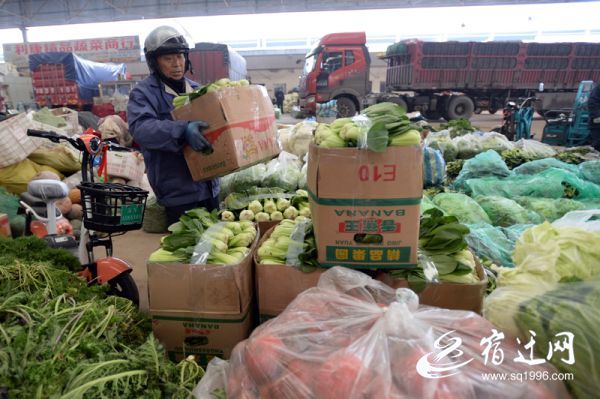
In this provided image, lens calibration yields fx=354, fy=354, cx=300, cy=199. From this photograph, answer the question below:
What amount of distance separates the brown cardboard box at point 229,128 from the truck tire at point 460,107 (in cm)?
1447

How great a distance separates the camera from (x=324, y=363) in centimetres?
109

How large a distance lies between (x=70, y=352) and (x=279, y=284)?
941mm

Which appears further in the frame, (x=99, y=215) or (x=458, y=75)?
(x=458, y=75)

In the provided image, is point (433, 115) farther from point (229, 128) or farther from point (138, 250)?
point (229, 128)

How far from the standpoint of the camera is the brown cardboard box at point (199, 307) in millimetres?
1825

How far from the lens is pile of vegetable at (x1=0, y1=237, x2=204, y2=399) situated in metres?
1.20

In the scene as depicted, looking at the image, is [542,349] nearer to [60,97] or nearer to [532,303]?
[532,303]

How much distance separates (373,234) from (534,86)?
18.1 m

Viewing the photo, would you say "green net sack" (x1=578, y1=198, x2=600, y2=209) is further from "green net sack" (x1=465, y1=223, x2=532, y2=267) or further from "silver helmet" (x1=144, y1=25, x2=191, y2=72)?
"silver helmet" (x1=144, y1=25, x2=191, y2=72)

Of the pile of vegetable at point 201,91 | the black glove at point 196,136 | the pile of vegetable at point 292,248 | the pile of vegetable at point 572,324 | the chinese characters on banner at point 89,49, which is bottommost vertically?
the pile of vegetable at point 292,248

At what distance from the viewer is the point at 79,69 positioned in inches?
626

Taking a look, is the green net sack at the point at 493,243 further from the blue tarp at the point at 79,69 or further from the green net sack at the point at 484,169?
the blue tarp at the point at 79,69

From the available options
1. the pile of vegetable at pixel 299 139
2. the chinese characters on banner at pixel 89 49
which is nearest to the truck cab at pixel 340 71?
the pile of vegetable at pixel 299 139

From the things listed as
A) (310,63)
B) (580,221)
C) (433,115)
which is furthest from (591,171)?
(433,115)
